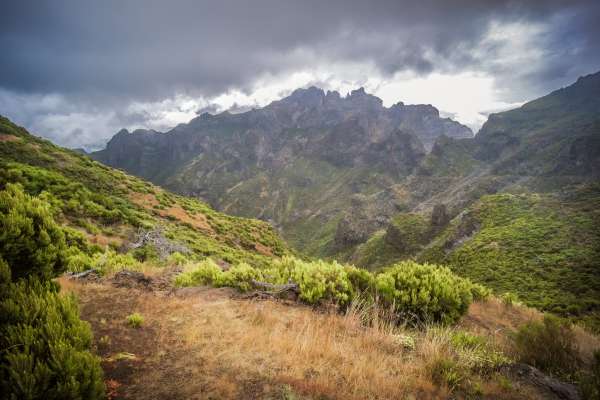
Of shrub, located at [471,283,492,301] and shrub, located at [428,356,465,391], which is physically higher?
shrub, located at [428,356,465,391]

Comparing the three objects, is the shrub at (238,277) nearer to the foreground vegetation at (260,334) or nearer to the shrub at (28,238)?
the foreground vegetation at (260,334)

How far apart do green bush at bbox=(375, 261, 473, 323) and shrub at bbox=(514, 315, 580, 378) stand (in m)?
2.23

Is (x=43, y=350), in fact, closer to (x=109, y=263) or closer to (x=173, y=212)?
(x=109, y=263)

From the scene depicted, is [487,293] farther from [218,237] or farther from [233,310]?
[218,237]

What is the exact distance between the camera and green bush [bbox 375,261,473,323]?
28.6ft

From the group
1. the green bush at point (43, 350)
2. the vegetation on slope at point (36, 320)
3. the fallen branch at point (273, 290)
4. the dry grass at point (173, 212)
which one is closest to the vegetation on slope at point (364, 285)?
the fallen branch at point (273, 290)

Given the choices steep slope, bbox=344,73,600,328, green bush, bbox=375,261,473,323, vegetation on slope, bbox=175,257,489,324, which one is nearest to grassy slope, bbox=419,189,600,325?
steep slope, bbox=344,73,600,328

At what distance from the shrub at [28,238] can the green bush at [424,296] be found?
7.94 m

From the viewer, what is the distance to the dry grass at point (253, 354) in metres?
3.88

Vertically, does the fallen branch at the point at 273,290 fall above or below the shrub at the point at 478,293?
above

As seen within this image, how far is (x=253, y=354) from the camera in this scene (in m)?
4.71

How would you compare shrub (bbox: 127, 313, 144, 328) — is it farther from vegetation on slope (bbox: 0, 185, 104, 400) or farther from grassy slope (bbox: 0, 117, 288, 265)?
grassy slope (bbox: 0, 117, 288, 265)

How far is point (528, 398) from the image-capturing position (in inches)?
174

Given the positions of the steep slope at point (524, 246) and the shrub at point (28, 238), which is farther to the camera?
the steep slope at point (524, 246)
